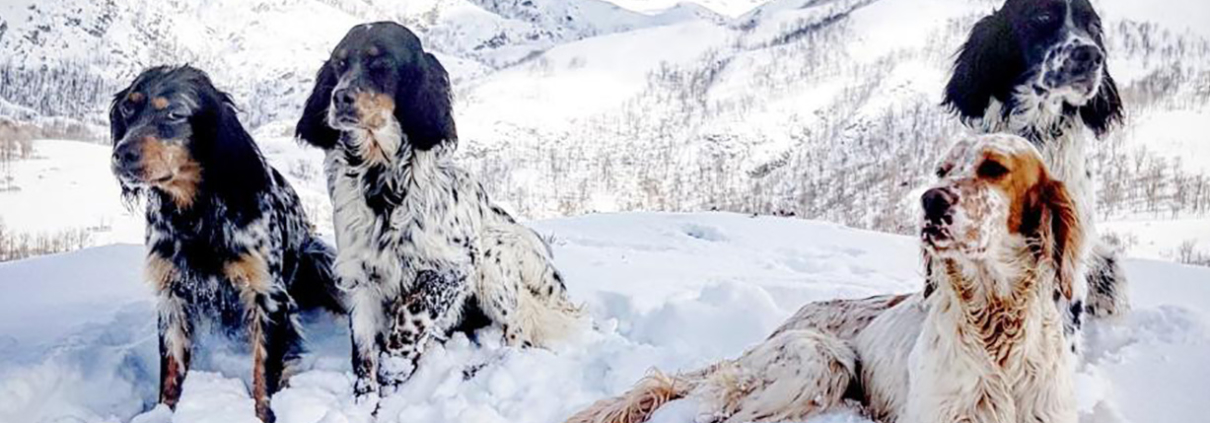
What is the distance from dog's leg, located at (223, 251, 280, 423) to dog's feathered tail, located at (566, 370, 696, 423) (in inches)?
51.4

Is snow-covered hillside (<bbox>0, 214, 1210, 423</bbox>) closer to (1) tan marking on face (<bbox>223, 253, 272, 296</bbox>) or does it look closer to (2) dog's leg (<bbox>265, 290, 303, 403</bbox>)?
(2) dog's leg (<bbox>265, 290, 303, 403</bbox>)

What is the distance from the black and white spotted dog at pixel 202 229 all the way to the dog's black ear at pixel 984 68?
9.58 feet

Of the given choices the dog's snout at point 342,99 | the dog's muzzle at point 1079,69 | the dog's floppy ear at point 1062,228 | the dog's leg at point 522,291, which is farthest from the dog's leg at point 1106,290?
the dog's snout at point 342,99

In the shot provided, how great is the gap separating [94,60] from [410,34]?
90.1 ft

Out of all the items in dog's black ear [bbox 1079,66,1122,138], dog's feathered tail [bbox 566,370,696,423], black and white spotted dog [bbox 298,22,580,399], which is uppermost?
dog's black ear [bbox 1079,66,1122,138]

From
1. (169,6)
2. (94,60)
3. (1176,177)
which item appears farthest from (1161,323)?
(169,6)

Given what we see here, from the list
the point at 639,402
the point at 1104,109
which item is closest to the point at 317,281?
the point at 639,402

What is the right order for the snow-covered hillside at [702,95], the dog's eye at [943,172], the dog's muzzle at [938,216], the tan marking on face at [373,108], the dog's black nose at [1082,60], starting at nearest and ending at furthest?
the dog's muzzle at [938,216] < the dog's eye at [943,172] < the dog's black nose at [1082,60] < the tan marking on face at [373,108] < the snow-covered hillside at [702,95]

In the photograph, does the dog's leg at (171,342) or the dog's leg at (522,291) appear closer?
the dog's leg at (171,342)

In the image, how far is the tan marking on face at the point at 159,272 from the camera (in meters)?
3.27

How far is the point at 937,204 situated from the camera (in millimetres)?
1926

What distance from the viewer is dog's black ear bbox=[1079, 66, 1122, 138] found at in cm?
327

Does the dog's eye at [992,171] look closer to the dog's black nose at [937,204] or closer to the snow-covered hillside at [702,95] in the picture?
the dog's black nose at [937,204]

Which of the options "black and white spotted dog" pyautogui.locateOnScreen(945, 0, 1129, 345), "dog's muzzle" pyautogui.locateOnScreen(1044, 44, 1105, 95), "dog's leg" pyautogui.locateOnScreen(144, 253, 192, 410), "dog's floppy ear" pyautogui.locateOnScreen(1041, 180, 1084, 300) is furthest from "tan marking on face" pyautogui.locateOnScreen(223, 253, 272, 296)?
"dog's muzzle" pyautogui.locateOnScreen(1044, 44, 1105, 95)
